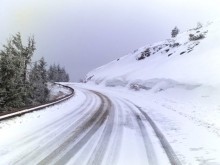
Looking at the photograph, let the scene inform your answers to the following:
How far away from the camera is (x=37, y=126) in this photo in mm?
14172

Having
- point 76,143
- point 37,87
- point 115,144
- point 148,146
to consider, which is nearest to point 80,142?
point 76,143

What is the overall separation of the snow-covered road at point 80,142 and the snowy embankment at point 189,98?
90cm

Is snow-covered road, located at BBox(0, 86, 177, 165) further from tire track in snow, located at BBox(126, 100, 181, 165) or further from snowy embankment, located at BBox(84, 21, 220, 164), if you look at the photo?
snowy embankment, located at BBox(84, 21, 220, 164)

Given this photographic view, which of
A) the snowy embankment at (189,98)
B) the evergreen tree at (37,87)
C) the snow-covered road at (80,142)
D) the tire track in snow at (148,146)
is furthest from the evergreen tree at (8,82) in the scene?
the tire track in snow at (148,146)

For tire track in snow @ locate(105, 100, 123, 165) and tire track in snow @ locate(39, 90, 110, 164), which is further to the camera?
tire track in snow @ locate(105, 100, 123, 165)

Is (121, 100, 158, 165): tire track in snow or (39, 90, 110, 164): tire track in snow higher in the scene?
(39, 90, 110, 164): tire track in snow

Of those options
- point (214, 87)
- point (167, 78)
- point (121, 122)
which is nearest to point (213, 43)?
point (167, 78)

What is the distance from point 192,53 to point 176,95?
18.7 m

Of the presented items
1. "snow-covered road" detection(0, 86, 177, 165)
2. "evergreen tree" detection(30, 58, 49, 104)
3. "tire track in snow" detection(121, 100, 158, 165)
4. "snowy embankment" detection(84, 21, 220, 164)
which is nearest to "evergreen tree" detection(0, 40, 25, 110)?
"evergreen tree" detection(30, 58, 49, 104)

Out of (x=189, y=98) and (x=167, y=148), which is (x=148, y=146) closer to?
(x=167, y=148)

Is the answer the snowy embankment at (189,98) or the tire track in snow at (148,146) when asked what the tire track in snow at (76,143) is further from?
the snowy embankment at (189,98)

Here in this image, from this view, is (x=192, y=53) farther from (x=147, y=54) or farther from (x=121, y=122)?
(x=121, y=122)

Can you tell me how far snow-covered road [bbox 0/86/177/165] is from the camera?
360 inches

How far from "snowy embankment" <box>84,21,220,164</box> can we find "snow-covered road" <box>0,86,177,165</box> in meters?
0.90
